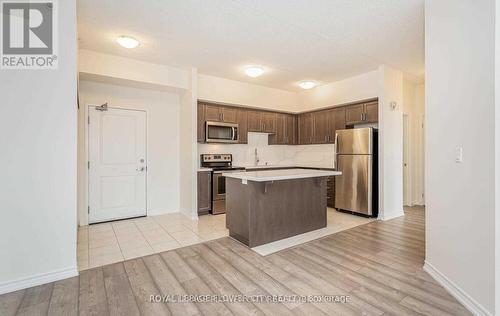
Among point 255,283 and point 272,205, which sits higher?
point 272,205

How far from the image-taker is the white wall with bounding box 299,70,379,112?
15.1 feet

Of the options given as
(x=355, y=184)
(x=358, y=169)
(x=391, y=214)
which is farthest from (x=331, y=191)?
(x=391, y=214)

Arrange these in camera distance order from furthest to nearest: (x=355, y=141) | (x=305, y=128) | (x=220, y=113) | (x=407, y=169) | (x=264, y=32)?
(x=305, y=128), (x=407, y=169), (x=220, y=113), (x=355, y=141), (x=264, y=32)

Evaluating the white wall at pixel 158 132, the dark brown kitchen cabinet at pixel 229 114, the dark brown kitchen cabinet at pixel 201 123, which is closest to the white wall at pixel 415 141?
the dark brown kitchen cabinet at pixel 229 114

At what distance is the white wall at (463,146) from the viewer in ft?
5.59

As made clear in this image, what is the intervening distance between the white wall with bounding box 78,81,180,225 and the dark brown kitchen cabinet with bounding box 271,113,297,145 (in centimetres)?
241

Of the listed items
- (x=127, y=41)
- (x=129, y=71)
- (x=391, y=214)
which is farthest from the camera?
(x=391, y=214)

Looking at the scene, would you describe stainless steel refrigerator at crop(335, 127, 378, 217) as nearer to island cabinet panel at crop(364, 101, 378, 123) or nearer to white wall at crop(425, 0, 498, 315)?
island cabinet panel at crop(364, 101, 378, 123)

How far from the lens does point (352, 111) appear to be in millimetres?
4957

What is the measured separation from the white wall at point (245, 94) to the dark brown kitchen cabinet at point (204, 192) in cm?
153

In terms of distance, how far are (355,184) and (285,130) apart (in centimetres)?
225

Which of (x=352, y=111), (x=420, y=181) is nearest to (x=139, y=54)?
(x=352, y=111)

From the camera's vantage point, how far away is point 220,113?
5.06m

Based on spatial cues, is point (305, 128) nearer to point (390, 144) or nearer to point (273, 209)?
point (390, 144)
